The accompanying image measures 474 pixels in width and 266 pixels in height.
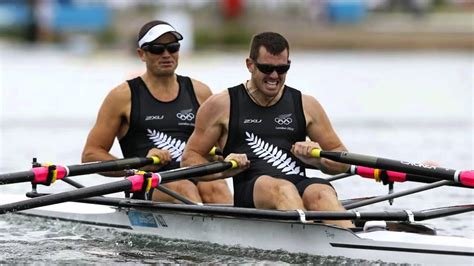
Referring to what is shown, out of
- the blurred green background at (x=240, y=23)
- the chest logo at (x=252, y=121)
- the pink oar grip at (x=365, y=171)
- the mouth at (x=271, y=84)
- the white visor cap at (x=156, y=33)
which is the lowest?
the pink oar grip at (x=365, y=171)

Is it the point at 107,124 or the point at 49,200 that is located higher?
the point at 107,124

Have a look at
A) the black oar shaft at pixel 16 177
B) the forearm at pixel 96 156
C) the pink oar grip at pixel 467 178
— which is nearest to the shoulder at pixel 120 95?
the forearm at pixel 96 156

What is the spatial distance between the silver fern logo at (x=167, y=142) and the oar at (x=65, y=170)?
14.9 inches

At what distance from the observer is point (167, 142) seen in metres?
12.7

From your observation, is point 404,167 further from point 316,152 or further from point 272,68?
point 272,68

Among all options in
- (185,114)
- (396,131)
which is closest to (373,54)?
(396,131)

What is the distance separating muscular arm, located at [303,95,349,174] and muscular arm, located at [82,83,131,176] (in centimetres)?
200

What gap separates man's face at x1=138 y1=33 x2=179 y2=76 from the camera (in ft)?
41.0

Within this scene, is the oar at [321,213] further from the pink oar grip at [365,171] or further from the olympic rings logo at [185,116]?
the olympic rings logo at [185,116]

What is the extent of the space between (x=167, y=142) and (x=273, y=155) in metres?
1.71

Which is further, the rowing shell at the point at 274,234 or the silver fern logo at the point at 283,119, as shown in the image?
the silver fern logo at the point at 283,119

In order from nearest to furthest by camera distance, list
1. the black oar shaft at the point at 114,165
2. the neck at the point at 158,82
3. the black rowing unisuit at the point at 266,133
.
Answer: the black rowing unisuit at the point at 266,133, the black oar shaft at the point at 114,165, the neck at the point at 158,82

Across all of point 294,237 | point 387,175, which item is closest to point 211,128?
point 294,237

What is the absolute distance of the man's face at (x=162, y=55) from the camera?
12.5 metres
